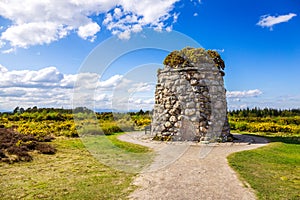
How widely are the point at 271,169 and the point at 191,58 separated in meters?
7.28

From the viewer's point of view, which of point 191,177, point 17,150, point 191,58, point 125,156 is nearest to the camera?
point 191,177

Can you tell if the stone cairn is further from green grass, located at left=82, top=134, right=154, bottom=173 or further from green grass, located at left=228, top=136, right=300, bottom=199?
green grass, located at left=228, top=136, right=300, bottom=199

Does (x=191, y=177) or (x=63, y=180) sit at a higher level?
(x=191, y=177)

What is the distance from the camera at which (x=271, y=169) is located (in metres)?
8.12

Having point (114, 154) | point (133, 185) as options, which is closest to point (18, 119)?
point (114, 154)

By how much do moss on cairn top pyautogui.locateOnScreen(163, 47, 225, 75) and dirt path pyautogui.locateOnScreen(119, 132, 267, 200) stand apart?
15.9 ft

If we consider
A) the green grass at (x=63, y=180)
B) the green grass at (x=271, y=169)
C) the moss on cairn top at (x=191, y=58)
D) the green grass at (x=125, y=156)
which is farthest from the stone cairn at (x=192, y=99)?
the green grass at (x=63, y=180)

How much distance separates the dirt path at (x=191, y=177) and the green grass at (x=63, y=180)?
573 millimetres

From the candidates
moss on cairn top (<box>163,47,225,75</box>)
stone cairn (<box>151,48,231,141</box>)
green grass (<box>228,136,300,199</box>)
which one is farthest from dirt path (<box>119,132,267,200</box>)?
moss on cairn top (<box>163,47,225,75</box>)

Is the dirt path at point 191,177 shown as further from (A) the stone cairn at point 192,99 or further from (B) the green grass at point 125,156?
(A) the stone cairn at point 192,99

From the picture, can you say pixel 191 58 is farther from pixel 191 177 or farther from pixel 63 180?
pixel 63 180

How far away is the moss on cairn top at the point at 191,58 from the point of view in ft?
44.8

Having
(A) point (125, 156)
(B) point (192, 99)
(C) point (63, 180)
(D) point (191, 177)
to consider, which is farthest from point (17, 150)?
(B) point (192, 99)

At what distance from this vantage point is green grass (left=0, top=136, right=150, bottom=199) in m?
6.06
